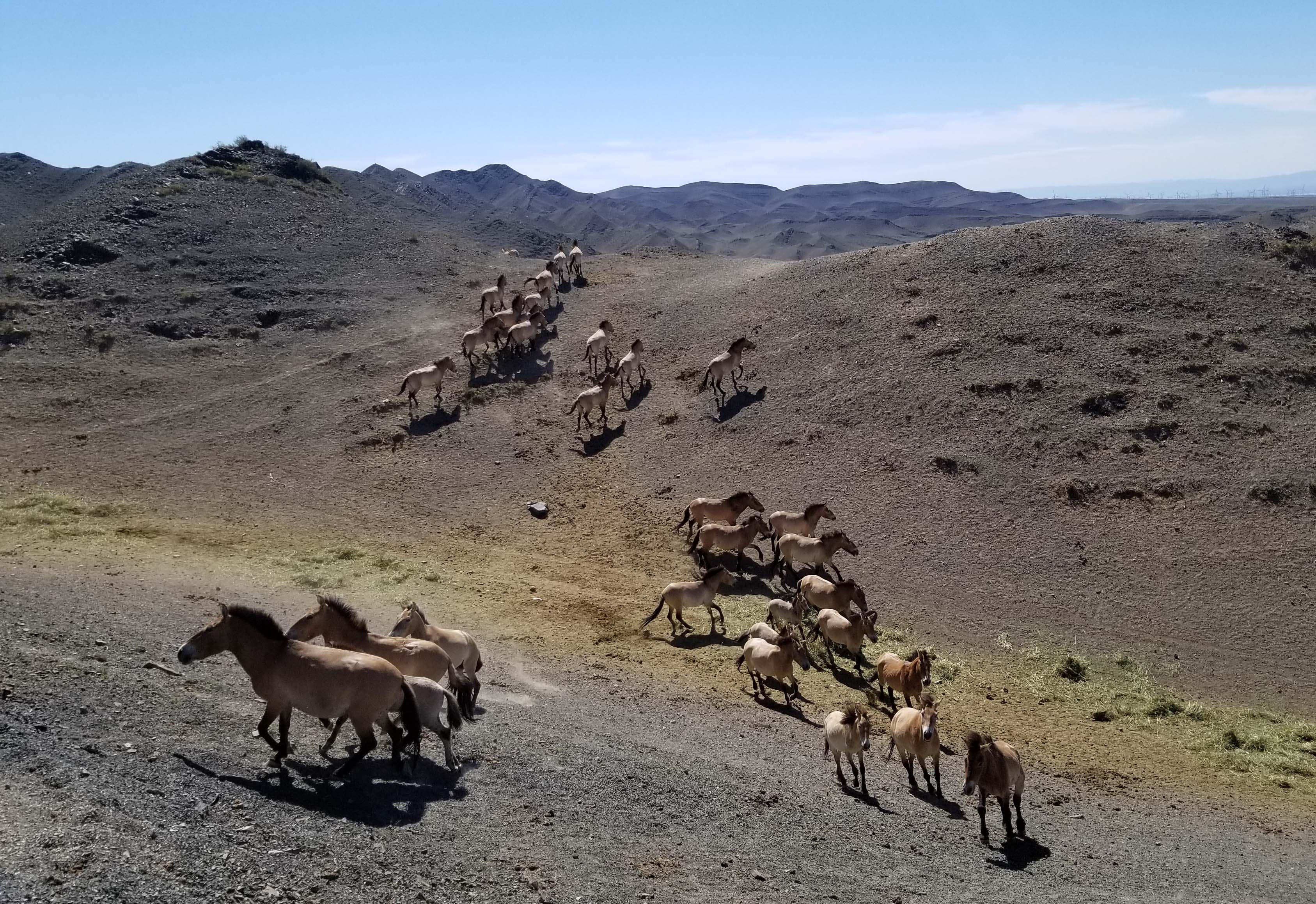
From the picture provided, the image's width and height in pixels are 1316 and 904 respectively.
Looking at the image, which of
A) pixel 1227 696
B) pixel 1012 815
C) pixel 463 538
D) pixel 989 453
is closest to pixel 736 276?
pixel 989 453

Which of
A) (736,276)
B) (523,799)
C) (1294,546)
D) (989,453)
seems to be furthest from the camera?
(736,276)

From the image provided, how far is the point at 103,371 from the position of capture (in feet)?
97.2

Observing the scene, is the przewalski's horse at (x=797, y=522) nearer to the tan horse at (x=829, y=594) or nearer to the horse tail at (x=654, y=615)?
the tan horse at (x=829, y=594)

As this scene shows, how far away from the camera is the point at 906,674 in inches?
554

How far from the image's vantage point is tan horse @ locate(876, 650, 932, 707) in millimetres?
13969

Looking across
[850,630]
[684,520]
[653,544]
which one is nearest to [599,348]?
[684,520]

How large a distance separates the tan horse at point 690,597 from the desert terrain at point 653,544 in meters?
0.59

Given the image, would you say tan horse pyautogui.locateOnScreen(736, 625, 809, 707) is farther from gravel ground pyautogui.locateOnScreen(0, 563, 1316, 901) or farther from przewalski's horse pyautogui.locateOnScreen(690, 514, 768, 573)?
przewalski's horse pyautogui.locateOnScreen(690, 514, 768, 573)

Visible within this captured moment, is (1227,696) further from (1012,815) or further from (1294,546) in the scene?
(1012,815)

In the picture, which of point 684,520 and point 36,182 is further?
point 36,182

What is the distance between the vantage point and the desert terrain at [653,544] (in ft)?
29.4

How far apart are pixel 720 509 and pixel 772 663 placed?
23.0 ft

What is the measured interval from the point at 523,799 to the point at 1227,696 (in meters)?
13.2

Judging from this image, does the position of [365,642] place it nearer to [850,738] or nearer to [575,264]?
[850,738]
